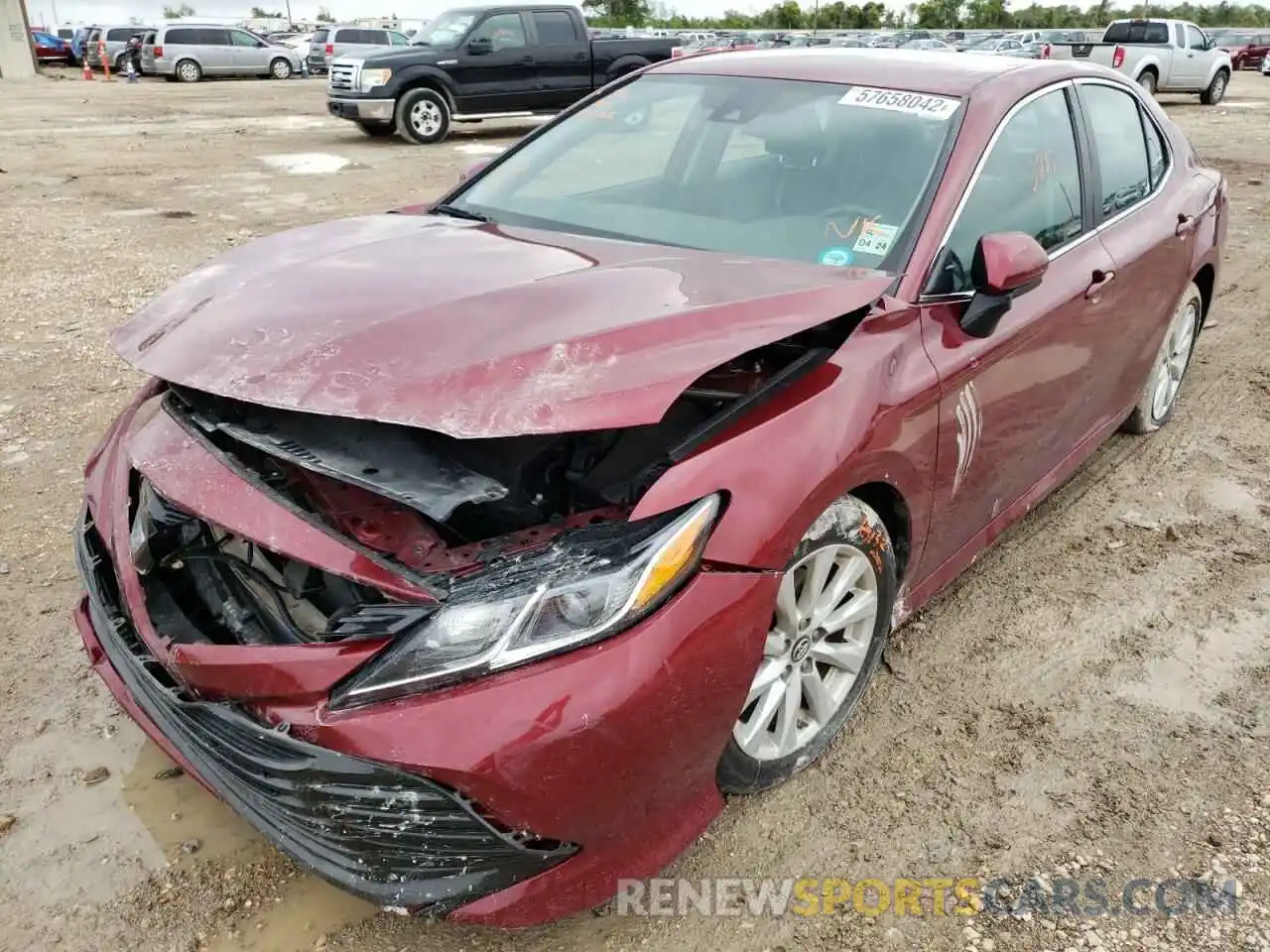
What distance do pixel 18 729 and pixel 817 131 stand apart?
282cm

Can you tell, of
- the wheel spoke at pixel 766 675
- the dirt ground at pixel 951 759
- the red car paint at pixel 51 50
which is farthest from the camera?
the red car paint at pixel 51 50

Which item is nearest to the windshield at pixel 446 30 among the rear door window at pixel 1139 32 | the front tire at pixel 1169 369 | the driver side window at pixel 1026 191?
the front tire at pixel 1169 369

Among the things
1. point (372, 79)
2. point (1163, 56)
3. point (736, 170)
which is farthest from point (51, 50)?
point (736, 170)

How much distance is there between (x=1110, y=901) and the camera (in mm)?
2135

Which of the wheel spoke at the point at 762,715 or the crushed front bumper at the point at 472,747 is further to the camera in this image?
the wheel spoke at the point at 762,715

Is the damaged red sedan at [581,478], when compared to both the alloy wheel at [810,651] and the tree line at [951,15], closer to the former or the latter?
the alloy wheel at [810,651]

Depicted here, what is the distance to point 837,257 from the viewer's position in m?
2.65

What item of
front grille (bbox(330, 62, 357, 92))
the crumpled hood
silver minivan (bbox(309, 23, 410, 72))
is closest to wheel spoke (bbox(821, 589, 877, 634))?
the crumpled hood

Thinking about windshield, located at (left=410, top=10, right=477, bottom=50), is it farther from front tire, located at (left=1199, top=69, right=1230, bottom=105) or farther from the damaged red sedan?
front tire, located at (left=1199, top=69, right=1230, bottom=105)

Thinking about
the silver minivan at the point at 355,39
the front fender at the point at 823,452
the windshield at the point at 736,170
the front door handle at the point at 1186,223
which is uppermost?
the silver minivan at the point at 355,39

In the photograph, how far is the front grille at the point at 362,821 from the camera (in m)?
1.70

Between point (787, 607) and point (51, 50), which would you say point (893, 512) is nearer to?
point (787, 607)

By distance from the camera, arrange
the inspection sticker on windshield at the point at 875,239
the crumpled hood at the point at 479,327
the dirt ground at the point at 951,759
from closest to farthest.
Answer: the crumpled hood at the point at 479,327, the dirt ground at the point at 951,759, the inspection sticker on windshield at the point at 875,239

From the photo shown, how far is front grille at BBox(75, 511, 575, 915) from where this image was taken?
→ 1702 millimetres
